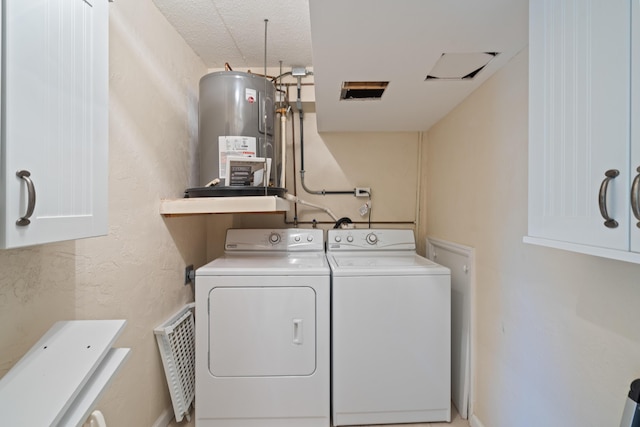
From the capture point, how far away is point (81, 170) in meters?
0.80

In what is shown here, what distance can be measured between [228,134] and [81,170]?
1.07m

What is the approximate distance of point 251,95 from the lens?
6.05 ft

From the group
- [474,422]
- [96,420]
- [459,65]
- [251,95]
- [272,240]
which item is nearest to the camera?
[96,420]

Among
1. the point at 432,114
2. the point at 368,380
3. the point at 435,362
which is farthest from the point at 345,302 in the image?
the point at 432,114

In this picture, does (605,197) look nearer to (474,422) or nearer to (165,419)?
(474,422)

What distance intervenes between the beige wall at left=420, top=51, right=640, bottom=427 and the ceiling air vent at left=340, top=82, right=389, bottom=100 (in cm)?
56

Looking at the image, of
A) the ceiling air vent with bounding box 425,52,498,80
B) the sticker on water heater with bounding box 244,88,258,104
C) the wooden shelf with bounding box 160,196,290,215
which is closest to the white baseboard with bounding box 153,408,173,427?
the wooden shelf with bounding box 160,196,290,215

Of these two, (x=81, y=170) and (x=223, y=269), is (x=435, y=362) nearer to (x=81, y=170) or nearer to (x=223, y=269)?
(x=223, y=269)

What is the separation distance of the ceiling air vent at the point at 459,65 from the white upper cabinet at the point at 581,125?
0.39m

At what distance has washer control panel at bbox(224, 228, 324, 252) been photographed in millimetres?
2162

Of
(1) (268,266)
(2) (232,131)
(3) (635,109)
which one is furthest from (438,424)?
(2) (232,131)

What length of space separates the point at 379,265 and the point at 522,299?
77 cm

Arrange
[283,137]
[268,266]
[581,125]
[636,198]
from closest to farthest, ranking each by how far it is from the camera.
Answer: [636,198] < [581,125] < [268,266] < [283,137]

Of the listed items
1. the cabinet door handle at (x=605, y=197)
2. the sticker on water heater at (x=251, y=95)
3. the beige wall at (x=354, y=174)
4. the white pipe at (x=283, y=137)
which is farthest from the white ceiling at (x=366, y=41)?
the cabinet door handle at (x=605, y=197)
